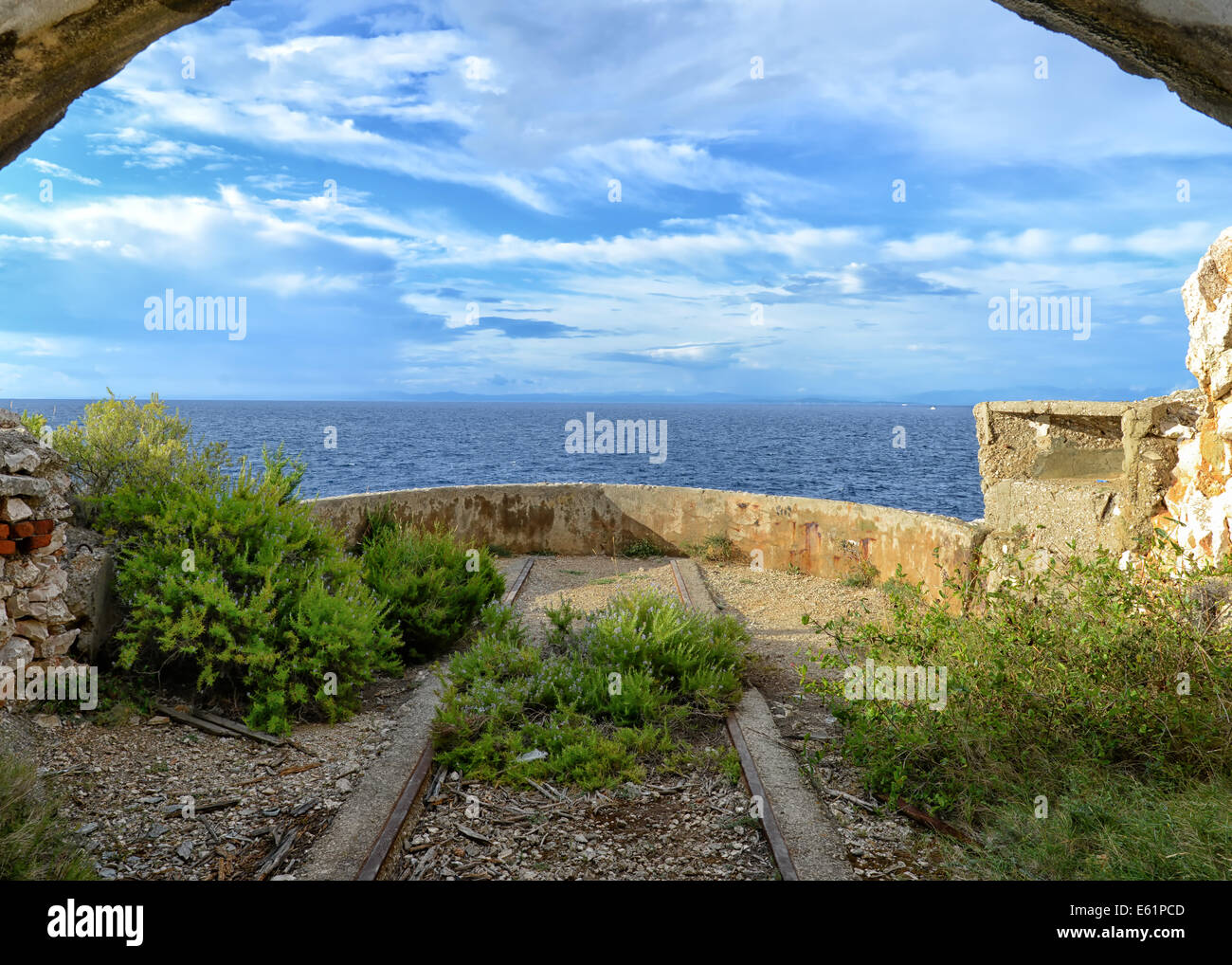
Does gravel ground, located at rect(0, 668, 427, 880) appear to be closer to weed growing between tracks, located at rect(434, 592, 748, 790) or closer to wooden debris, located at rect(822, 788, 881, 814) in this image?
weed growing between tracks, located at rect(434, 592, 748, 790)

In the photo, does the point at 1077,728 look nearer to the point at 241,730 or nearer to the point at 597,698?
the point at 597,698

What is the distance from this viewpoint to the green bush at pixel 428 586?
7.02 m

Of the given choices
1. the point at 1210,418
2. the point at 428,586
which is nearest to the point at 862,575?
the point at 1210,418

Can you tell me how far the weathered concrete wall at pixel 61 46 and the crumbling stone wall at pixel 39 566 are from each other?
2.82 m

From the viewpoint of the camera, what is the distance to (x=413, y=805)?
4.30 m

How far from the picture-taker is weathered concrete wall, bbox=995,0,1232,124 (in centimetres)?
231

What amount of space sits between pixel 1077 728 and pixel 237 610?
5.07 metres

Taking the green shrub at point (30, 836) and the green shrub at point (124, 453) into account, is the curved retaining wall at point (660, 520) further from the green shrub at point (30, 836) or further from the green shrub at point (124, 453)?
the green shrub at point (30, 836)

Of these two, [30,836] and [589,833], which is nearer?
[30,836]

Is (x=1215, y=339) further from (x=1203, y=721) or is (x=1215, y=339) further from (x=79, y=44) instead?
(x=79, y=44)

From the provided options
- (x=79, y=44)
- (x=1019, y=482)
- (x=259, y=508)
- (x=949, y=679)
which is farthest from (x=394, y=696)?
(x=1019, y=482)

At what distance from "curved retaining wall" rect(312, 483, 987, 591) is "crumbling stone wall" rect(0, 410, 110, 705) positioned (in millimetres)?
4139
